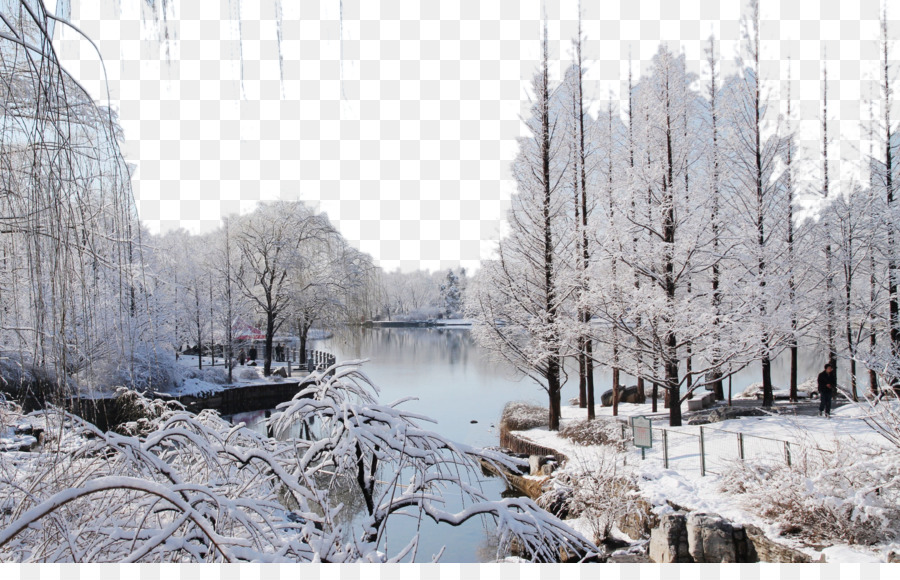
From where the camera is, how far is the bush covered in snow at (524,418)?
45.5 ft

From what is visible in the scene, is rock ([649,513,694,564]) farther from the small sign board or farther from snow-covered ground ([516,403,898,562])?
the small sign board

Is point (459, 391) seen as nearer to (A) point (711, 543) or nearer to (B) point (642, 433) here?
(B) point (642, 433)

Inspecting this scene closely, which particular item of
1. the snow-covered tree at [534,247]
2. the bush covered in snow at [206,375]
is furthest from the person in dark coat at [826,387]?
the bush covered in snow at [206,375]

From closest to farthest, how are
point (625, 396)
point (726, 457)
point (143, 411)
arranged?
point (143, 411) < point (726, 457) < point (625, 396)

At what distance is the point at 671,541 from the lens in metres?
6.26

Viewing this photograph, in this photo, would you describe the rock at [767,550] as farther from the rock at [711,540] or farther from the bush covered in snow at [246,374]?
the bush covered in snow at [246,374]

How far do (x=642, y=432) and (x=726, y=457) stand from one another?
127cm

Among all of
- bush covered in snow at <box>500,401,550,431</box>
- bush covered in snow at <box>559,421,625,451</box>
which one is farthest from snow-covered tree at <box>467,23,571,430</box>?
bush covered in snow at <box>559,421,625,451</box>

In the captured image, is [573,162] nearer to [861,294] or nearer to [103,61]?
[861,294]

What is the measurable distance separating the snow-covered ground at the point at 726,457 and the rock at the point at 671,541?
796 millimetres

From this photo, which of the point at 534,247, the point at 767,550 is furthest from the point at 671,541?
the point at 534,247

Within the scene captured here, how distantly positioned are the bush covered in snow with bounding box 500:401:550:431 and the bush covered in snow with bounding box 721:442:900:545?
7016mm

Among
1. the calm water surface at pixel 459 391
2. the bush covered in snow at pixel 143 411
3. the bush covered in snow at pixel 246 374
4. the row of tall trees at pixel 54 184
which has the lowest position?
the calm water surface at pixel 459 391

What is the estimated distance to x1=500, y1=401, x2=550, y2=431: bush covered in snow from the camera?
1386 cm
